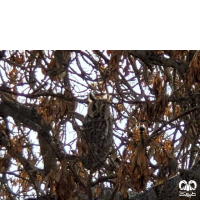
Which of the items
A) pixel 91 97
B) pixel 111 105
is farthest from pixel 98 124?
pixel 111 105

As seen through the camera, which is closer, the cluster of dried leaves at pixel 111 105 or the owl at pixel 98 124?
the cluster of dried leaves at pixel 111 105

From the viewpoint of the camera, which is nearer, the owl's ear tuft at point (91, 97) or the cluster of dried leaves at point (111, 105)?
the cluster of dried leaves at point (111, 105)

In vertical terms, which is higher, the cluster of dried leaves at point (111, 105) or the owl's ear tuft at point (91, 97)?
the owl's ear tuft at point (91, 97)

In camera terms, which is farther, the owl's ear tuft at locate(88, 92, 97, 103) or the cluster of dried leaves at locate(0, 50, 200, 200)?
the owl's ear tuft at locate(88, 92, 97, 103)

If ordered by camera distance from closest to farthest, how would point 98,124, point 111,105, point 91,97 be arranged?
point 111,105, point 91,97, point 98,124

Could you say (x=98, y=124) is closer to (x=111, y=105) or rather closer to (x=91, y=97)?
(x=91, y=97)
